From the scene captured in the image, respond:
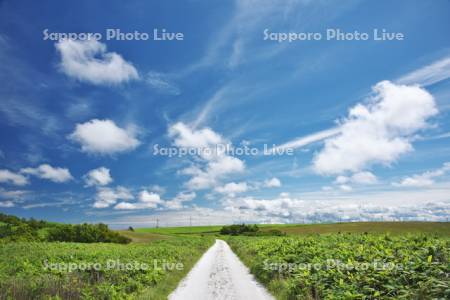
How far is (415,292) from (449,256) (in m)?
3.43

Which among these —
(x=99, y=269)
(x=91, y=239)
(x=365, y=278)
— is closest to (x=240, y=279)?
(x=99, y=269)

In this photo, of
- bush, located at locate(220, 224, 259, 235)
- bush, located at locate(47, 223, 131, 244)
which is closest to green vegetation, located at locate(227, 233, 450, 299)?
bush, located at locate(47, 223, 131, 244)

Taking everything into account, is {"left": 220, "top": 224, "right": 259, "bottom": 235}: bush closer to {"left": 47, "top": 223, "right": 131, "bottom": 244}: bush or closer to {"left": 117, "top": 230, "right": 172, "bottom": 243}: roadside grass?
{"left": 117, "top": 230, "right": 172, "bottom": 243}: roadside grass

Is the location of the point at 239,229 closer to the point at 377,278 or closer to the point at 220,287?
the point at 220,287

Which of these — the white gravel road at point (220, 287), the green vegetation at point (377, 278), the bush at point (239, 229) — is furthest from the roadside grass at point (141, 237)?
the green vegetation at point (377, 278)

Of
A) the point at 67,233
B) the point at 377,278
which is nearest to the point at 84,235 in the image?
the point at 67,233

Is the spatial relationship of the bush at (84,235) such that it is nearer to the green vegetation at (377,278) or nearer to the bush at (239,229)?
the bush at (239,229)

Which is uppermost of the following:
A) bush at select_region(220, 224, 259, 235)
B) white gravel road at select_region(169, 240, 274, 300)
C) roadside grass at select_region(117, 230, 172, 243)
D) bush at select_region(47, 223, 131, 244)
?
white gravel road at select_region(169, 240, 274, 300)

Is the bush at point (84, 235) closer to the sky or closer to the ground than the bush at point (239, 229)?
closer to the sky

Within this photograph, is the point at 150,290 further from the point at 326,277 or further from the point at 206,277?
the point at 326,277

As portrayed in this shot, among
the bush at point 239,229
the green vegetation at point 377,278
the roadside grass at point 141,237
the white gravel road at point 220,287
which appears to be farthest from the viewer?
the bush at point 239,229

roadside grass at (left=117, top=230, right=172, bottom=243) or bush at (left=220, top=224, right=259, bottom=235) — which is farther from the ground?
roadside grass at (left=117, top=230, right=172, bottom=243)

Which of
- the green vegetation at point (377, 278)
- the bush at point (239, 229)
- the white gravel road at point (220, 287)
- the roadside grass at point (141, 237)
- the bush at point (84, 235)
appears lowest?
the bush at point (239, 229)

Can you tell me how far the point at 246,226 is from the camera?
136m
